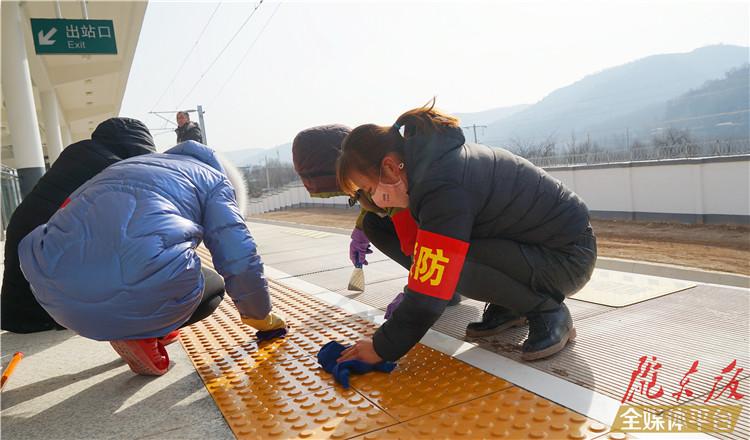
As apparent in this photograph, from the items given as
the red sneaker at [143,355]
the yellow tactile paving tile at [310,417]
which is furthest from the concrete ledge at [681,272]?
the red sneaker at [143,355]

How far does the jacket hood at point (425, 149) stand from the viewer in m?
2.05

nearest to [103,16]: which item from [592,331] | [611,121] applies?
[592,331]

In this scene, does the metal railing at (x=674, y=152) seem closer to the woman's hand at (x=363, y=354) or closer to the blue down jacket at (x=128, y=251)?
the woman's hand at (x=363, y=354)

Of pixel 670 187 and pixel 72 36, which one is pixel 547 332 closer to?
pixel 72 36

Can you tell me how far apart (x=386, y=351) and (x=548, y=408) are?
587mm

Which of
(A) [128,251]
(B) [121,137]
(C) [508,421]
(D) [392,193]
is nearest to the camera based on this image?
(C) [508,421]

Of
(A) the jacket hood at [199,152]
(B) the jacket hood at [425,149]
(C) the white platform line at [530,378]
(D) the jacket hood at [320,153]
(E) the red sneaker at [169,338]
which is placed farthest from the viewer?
(D) the jacket hood at [320,153]

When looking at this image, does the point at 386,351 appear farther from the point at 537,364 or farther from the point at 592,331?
the point at 592,331

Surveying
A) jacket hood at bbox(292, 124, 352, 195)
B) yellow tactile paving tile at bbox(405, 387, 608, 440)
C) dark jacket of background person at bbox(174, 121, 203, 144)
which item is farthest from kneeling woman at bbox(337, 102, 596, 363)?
dark jacket of background person at bbox(174, 121, 203, 144)

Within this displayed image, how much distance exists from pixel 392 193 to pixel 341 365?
0.72 metres

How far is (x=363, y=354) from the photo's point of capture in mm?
2158

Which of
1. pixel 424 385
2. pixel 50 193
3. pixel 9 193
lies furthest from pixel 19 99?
pixel 424 385

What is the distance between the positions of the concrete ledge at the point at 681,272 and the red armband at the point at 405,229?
197 cm

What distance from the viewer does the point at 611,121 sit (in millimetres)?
140250
